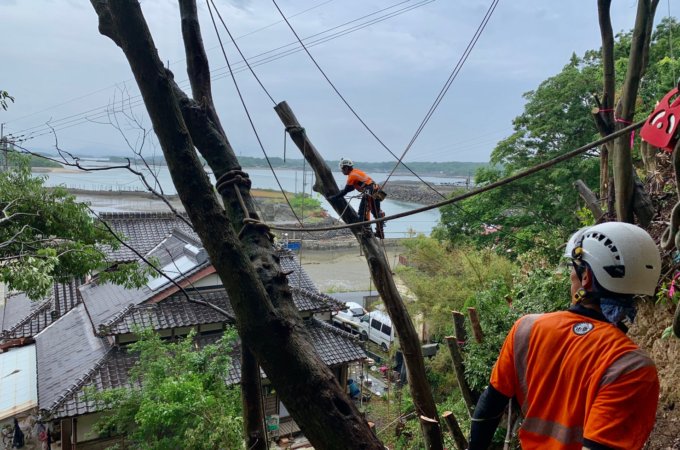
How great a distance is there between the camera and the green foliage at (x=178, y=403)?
5.63 meters

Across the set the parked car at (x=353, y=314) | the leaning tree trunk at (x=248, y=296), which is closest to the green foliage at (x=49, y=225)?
the leaning tree trunk at (x=248, y=296)

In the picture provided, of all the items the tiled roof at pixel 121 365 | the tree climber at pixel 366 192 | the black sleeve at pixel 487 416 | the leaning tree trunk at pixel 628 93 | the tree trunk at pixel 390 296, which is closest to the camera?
the black sleeve at pixel 487 416

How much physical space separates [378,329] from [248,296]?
1696 cm

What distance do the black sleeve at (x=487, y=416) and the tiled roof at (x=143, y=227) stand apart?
12.9 meters

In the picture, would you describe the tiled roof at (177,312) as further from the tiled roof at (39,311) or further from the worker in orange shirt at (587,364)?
the worker in orange shirt at (587,364)

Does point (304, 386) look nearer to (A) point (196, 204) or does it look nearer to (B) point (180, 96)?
(A) point (196, 204)

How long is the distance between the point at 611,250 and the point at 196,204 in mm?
1755

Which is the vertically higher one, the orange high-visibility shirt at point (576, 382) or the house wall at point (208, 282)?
the orange high-visibility shirt at point (576, 382)

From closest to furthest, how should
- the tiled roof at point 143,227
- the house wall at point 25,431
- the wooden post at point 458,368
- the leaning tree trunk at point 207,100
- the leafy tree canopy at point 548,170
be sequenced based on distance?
1. the leaning tree trunk at point 207,100
2. the wooden post at point 458,368
3. the house wall at point 25,431
4. the leafy tree canopy at point 548,170
5. the tiled roof at point 143,227

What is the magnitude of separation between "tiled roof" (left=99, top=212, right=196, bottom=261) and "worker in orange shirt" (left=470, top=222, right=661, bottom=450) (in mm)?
13029

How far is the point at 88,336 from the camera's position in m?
10.8

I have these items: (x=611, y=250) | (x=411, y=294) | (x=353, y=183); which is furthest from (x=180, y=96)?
(x=411, y=294)

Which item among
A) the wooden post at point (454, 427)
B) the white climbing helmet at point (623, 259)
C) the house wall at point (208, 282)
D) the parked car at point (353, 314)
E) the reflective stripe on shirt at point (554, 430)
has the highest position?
the white climbing helmet at point (623, 259)

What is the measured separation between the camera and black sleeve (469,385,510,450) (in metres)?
1.71
